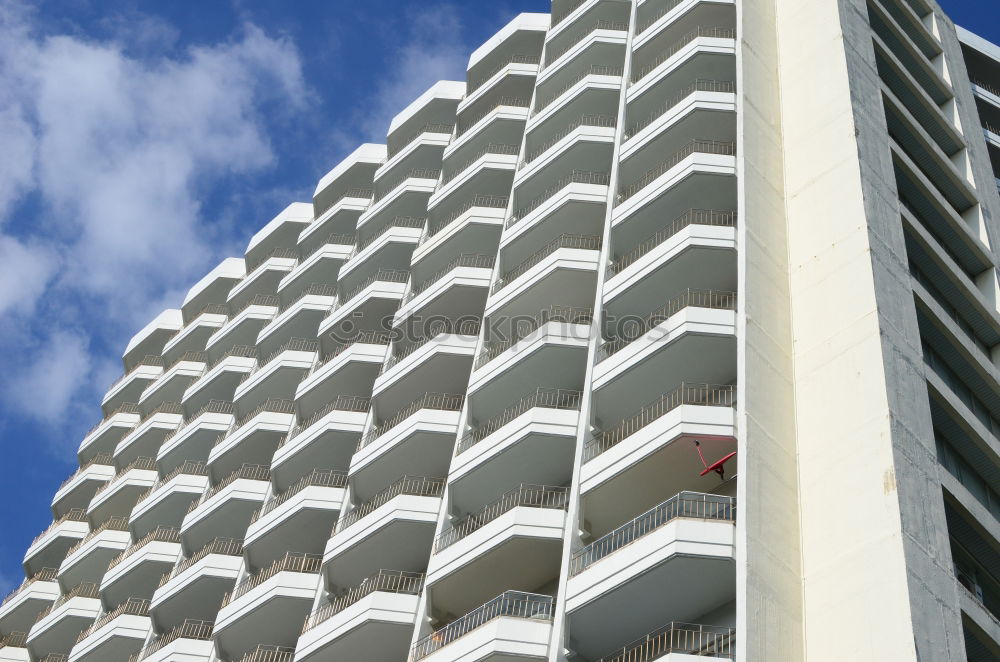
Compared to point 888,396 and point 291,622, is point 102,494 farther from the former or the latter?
point 888,396

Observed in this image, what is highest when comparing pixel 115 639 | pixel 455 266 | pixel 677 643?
pixel 455 266

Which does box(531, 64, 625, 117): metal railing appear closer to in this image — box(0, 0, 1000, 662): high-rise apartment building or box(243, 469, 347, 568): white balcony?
box(0, 0, 1000, 662): high-rise apartment building

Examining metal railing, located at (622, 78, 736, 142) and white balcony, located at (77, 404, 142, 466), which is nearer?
metal railing, located at (622, 78, 736, 142)

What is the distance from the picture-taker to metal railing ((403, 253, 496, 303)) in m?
44.6

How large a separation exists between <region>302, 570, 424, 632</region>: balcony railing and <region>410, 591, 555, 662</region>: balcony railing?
4.80 metres

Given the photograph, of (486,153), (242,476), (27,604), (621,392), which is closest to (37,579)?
(27,604)

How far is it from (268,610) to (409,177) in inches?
939

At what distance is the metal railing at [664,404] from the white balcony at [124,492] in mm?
29869

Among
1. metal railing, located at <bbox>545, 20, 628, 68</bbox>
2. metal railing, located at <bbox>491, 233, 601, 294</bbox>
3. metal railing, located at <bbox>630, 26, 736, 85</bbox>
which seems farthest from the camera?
metal railing, located at <bbox>545, 20, 628, 68</bbox>

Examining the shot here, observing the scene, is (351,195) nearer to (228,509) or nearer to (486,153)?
(486,153)

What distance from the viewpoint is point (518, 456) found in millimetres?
32969

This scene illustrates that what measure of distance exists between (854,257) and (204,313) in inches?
1679

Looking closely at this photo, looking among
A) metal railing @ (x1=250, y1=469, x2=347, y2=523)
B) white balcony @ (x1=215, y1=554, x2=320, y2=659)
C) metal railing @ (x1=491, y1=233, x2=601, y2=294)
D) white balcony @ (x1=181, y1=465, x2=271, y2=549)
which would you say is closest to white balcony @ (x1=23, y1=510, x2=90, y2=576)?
white balcony @ (x1=181, y1=465, x2=271, y2=549)

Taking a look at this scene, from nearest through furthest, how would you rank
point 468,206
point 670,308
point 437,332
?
point 670,308 < point 437,332 < point 468,206
